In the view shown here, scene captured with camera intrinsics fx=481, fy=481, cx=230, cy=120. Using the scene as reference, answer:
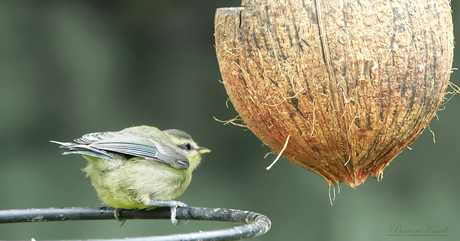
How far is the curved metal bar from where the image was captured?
116cm

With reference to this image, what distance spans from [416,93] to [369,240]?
1828mm

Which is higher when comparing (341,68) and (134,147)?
(341,68)

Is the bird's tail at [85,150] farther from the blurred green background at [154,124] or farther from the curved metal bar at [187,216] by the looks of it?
the blurred green background at [154,124]

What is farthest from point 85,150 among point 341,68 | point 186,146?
point 341,68

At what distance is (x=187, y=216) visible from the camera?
157 centimetres

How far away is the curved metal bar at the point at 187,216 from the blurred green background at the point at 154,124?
4.68 feet

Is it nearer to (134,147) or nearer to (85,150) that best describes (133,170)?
(134,147)

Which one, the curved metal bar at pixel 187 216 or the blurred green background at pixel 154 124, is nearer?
the curved metal bar at pixel 187 216

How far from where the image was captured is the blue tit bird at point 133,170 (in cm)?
179

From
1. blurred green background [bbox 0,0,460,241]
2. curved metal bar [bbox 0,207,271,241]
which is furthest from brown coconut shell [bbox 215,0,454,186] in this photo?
blurred green background [bbox 0,0,460,241]

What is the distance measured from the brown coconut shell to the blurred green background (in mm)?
1687

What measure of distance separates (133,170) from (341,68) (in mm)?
890

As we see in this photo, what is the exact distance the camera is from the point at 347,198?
316 centimetres

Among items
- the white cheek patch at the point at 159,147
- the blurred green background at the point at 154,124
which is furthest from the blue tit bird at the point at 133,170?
the blurred green background at the point at 154,124
